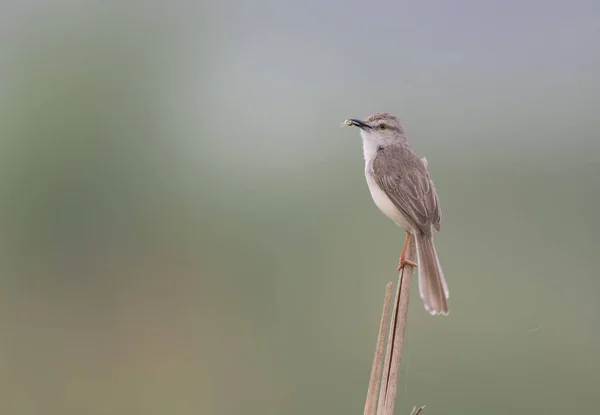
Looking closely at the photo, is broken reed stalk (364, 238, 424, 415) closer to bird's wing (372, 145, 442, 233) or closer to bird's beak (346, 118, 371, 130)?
bird's wing (372, 145, 442, 233)

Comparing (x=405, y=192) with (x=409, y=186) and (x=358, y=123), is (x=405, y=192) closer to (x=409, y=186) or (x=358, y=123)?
(x=409, y=186)

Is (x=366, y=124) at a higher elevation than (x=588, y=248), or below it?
higher

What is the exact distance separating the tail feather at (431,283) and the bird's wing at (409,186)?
0.30 meters

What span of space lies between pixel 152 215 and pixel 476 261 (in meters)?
7.60

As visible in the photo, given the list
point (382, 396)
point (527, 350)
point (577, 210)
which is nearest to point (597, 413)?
point (527, 350)

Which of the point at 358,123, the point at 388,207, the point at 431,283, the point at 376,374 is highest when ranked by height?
the point at 358,123

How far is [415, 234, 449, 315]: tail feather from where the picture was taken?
3.52 m

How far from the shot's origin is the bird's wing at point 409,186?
14.2ft

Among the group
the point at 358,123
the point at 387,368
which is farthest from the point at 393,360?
the point at 358,123

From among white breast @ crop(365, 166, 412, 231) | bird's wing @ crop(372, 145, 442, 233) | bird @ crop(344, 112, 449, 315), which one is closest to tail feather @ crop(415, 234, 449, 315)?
bird @ crop(344, 112, 449, 315)

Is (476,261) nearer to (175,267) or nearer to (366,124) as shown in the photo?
(366,124)

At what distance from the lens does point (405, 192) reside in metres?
4.44

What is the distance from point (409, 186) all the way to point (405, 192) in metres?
0.07

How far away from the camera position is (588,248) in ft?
30.7
